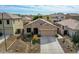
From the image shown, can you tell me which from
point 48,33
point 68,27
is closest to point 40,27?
point 48,33

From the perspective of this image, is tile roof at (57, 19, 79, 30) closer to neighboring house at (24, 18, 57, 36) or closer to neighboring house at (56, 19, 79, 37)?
neighboring house at (56, 19, 79, 37)

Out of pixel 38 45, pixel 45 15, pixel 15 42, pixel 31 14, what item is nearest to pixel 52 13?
pixel 45 15

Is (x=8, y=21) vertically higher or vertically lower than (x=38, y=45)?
higher

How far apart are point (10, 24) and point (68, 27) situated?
923 mm

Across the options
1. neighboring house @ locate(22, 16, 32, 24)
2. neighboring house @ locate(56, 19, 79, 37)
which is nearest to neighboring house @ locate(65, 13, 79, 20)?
neighboring house @ locate(56, 19, 79, 37)

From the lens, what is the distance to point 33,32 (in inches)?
122

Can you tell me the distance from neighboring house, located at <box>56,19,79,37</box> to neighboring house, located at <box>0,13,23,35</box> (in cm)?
63

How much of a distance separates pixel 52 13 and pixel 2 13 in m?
0.81

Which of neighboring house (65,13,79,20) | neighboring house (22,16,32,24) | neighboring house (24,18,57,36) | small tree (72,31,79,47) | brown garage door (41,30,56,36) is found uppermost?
neighboring house (65,13,79,20)

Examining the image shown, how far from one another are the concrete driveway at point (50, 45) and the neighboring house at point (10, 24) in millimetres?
426

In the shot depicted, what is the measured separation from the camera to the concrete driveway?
3105 millimetres

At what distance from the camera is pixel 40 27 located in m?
3.09
